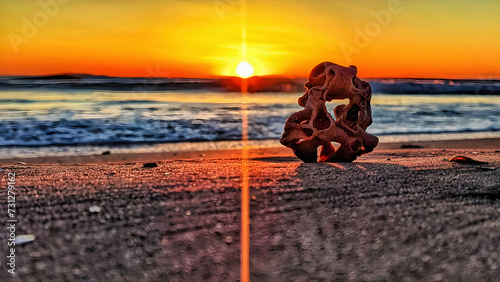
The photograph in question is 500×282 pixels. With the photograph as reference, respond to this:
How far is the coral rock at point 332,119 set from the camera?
4.98 meters

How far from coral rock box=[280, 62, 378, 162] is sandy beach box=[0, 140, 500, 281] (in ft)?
2.26

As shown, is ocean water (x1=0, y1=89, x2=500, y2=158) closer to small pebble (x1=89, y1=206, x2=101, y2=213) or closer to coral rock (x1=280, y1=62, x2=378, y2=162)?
coral rock (x1=280, y1=62, x2=378, y2=162)

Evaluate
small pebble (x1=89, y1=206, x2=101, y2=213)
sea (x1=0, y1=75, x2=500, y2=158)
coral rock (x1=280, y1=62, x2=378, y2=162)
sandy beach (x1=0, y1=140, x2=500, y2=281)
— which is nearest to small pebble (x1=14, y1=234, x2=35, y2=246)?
sandy beach (x1=0, y1=140, x2=500, y2=281)

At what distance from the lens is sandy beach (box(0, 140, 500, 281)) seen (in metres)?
2.55

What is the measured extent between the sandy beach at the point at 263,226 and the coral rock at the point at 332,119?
27.1 inches

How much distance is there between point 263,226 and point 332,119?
7.35 feet

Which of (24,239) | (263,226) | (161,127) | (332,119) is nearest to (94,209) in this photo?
(24,239)

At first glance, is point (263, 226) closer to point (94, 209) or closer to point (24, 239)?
point (94, 209)

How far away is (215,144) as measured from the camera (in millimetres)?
8750

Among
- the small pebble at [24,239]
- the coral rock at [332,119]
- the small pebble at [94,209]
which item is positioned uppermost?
the coral rock at [332,119]

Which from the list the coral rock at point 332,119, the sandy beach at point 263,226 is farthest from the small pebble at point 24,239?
the coral rock at point 332,119

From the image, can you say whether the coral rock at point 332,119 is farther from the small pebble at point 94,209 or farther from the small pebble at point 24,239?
the small pebble at point 24,239

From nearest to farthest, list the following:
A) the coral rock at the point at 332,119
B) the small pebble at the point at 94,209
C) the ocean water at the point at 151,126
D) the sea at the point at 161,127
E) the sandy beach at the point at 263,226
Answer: the sandy beach at the point at 263,226 → the small pebble at the point at 94,209 → the coral rock at the point at 332,119 → the sea at the point at 161,127 → the ocean water at the point at 151,126

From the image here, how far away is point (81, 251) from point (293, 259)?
1.11 meters
